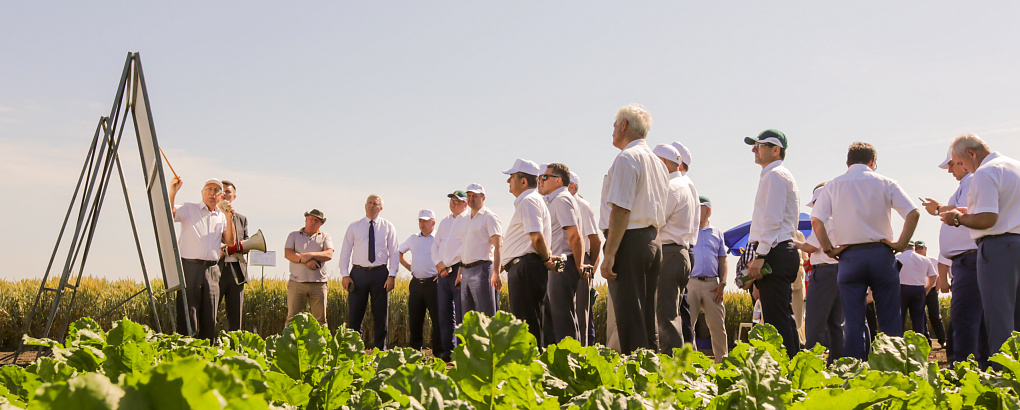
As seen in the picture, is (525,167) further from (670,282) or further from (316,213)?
(316,213)

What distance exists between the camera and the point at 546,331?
24.9 feet

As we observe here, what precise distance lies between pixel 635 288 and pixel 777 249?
1.39m

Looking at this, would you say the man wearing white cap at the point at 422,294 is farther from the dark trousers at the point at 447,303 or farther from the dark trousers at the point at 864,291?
the dark trousers at the point at 864,291

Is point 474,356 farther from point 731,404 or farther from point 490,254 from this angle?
point 490,254

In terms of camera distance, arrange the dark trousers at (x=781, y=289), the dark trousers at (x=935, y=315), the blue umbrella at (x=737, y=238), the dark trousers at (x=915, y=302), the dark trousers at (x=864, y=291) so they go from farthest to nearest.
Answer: the blue umbrella at (x=737, y=238), the dark trousers at (x=935, y=315), the dark trousers at (x=915, y=302), the dark trousers at (x=781, y=289), the dark trousers at (x=864, y=291)

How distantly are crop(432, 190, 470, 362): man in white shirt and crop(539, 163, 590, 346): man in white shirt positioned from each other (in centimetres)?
216

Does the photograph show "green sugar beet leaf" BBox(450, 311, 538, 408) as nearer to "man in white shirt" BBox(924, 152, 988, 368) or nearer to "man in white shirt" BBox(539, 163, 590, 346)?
"man in white shirt" BBox(539, 163, 590, 346)

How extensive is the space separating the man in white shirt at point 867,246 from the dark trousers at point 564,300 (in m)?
2.08

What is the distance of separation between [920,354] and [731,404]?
32.5 inches

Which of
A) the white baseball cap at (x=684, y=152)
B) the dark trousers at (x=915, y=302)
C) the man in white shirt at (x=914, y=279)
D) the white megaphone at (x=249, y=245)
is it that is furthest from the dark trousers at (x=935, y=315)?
the white megaphone at (x=249, y=245)

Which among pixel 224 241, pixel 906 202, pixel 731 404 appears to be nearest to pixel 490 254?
pixel 224 241

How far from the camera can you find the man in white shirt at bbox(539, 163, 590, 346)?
20.5 feet

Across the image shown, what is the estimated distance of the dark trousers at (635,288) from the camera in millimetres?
4559

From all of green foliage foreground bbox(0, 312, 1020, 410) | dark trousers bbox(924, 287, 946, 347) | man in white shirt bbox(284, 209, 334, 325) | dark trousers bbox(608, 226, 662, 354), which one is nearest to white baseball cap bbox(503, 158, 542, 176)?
dark trousers bbox(608, 226, 662, 354)
